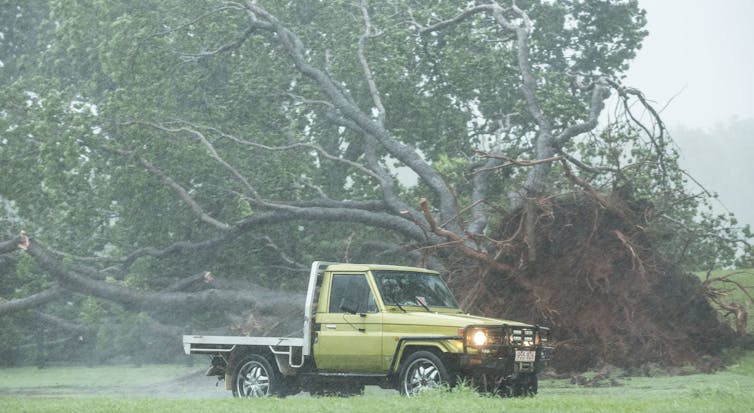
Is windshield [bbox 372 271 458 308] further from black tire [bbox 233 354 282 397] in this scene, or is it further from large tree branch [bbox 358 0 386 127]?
large tree branch [bbox 358 0 386 127]

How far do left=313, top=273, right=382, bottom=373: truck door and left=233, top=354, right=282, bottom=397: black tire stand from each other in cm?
76

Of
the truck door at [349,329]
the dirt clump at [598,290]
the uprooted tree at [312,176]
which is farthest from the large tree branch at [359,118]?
the truck door at [349,329]

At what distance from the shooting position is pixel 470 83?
27453 mm

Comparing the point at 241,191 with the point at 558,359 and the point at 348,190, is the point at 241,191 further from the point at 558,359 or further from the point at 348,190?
the point at 558,359

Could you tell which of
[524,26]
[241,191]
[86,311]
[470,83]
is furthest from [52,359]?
[524,26]

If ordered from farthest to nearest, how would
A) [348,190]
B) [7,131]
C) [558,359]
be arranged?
[348,190], [7,131], [558,359]

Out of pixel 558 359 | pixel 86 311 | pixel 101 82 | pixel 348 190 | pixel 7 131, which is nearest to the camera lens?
pixel 558 359

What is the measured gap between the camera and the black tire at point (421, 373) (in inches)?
487

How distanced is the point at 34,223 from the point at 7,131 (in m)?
3.37

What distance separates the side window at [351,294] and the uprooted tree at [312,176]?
563 cm

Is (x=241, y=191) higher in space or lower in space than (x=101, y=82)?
lower

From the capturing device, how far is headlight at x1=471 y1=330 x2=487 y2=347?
40.4 feet

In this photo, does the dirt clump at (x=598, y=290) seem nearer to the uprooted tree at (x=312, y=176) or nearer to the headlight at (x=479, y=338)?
the uprooted tree at (x=312, y=176)

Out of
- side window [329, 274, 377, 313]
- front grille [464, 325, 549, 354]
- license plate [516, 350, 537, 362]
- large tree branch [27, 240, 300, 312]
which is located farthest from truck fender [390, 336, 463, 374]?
large tree branch [27, 240, 300, 312]
